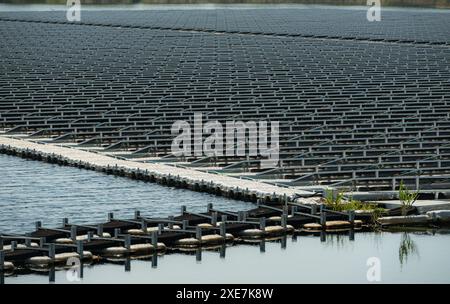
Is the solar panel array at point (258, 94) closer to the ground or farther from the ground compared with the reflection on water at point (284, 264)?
farther from the ground

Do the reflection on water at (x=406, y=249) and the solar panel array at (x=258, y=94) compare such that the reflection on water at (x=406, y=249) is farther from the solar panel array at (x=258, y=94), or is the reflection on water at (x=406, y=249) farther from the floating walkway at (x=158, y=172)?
the solar panel array at (x=258, y=94)

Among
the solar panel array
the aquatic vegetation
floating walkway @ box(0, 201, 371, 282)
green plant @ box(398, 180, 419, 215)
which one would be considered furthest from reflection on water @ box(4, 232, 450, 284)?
the solar panel array

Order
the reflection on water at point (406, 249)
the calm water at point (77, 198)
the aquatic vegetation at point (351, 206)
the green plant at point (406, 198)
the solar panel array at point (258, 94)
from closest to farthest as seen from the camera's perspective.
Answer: the reflection on water at point (406, 249), the aquatic vegetation at point (351, 206), the green plant at point (406, 198), the calm water at point (77, 198), the solar panel array at point (258, 94)

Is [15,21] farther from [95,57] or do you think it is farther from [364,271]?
[364,271]

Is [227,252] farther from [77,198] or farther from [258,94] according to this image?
[258,94]

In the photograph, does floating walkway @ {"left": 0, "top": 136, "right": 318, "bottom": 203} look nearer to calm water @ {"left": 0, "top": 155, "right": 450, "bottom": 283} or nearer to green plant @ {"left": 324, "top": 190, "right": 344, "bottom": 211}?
green plant @ {"left": 324, "top": 190, "right": 344, "bottom": 211}

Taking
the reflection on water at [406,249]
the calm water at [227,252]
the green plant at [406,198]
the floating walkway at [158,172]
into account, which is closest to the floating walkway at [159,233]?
the calm water at [227,252]

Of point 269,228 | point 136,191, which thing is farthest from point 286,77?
point 269,228
